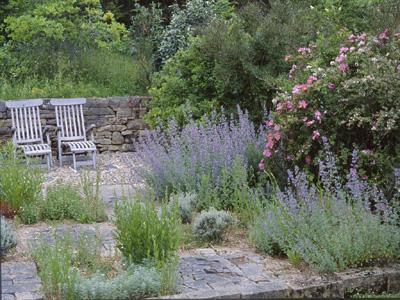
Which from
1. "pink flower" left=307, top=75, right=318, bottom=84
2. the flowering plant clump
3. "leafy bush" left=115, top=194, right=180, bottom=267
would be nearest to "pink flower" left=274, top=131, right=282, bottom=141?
the flowering plant clump

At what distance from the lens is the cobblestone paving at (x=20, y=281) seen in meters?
4.39

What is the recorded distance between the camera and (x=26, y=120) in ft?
33.5

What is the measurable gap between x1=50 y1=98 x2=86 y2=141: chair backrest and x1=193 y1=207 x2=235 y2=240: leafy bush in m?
5.17

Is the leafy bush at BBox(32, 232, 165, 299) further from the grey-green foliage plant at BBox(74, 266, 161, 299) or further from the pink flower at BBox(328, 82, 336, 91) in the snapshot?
the pink flower at BBox(328, 82, 336, 91)

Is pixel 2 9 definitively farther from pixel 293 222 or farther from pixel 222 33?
pixel 293 222

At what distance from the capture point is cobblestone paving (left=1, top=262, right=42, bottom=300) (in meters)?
4.39

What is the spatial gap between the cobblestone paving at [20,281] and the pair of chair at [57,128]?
472 cm

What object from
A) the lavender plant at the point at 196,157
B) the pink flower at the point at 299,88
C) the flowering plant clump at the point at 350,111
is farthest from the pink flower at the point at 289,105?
the lavender plant at the point at 196,157

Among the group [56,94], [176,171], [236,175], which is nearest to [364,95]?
[236,175]

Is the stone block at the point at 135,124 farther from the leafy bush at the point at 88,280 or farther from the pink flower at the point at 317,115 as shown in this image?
the leafy bush at the point at 88,280

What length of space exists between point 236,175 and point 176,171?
821 mm

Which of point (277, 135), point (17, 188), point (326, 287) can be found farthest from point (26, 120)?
point (326, 287)

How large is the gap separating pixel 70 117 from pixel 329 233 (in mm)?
6404

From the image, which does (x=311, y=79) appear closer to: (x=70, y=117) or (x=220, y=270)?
(x=220, y=270)
